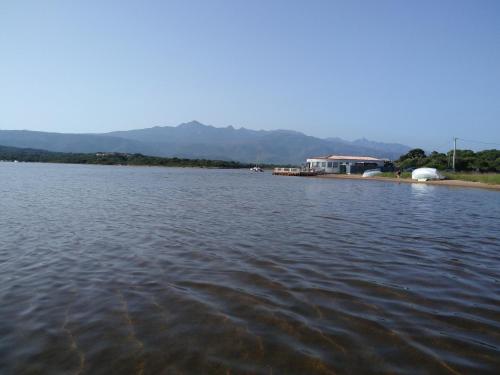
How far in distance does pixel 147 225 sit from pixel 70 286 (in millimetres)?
6786

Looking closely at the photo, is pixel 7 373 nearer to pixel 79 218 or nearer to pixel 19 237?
pixel 19 237

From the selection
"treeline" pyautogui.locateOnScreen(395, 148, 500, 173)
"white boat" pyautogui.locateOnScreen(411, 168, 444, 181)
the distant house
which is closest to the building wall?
the distant house

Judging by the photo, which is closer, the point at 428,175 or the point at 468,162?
the point at 428,175

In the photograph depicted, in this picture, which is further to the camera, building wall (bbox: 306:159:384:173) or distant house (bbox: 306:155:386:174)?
building wall (bbox: 306:159:384:173)

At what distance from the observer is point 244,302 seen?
20.2ft

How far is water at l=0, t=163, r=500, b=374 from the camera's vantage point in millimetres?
4398

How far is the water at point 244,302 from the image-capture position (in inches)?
173

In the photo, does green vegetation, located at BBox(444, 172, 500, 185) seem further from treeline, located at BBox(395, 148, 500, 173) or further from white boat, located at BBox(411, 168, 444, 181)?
treeline, located at BBox(395, 148, 500, 173)

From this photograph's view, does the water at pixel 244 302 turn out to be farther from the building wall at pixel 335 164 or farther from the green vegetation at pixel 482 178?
the building wall at pixel 335 164

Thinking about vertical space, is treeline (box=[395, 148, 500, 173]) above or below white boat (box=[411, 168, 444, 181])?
above

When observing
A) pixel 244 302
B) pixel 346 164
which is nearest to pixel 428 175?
pixel 346 164

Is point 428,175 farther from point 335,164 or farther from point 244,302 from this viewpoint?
point 244,302

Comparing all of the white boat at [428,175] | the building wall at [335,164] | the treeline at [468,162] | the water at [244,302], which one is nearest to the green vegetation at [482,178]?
the white boat at [428,175]

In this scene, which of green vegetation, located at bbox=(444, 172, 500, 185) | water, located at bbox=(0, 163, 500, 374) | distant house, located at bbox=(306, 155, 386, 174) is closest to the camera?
water, located at bbox=(0, 163, 500, 374)
